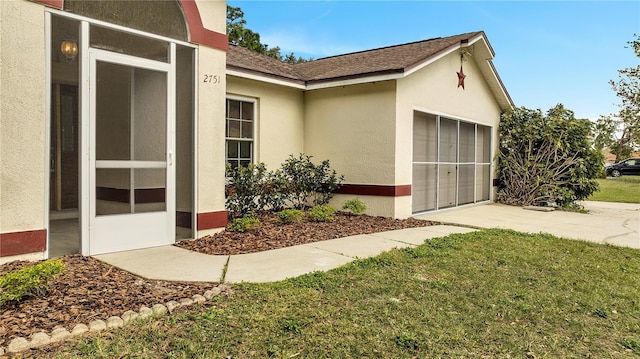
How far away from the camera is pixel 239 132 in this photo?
8516 mm

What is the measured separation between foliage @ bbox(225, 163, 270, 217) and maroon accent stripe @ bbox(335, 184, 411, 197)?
7.32 ft

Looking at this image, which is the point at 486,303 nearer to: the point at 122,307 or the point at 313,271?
the point at 313,271

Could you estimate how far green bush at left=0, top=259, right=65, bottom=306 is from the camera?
10.2 ft

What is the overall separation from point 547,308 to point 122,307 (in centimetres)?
366

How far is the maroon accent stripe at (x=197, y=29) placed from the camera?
566cm

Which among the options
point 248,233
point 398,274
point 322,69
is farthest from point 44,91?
point 322,69

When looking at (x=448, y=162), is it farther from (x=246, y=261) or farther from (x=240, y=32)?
(x=240, y=32)

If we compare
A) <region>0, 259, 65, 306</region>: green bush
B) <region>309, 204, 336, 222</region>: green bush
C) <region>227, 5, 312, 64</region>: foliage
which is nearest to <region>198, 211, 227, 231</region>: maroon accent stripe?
<region>309, 204, 336, 222</region>: green bush

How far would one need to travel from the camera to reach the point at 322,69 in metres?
10.6

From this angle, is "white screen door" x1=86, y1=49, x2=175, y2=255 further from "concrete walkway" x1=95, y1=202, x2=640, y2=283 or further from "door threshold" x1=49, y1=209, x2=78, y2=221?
"door threshold" x1=49, y1=209, x2=78, y2=221

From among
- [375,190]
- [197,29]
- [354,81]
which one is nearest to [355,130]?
[354,81]

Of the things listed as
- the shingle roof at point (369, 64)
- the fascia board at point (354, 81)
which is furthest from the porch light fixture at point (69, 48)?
the fascia board at point (354, 81)

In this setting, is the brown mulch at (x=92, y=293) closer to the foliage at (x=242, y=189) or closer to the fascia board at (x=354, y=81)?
the foliage at (x=242, y=189)

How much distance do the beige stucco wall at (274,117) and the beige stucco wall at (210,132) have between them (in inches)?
81.5
